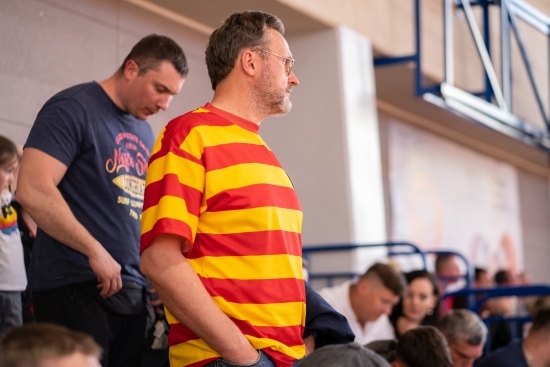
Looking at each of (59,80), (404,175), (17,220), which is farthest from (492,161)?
(17,220)

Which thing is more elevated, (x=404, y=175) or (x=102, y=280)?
(x=404, y=175)

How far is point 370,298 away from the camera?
471 cm

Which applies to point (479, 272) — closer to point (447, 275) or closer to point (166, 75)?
point (447, 275)

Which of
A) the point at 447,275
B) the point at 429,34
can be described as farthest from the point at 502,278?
the point at 429,34

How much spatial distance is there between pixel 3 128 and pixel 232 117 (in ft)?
7.17

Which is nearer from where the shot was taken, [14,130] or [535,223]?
[14,130]

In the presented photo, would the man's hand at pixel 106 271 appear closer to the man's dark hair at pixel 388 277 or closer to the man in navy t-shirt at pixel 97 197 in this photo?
the man in navy t-shirt at pixel 97 197

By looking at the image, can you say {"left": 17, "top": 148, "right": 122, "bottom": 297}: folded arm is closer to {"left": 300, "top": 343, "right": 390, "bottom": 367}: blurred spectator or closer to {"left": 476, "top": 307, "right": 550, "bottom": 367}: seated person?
{"left": 300, "top": 343, "right": 390, "bottom": 367}: blurred spectator

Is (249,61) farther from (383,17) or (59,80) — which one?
(383,17)

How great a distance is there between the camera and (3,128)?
4.10 m

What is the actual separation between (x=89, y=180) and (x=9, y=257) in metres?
0.62

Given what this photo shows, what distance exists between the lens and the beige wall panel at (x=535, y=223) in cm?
1175

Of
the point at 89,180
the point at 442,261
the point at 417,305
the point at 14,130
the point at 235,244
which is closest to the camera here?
the point at 235,244

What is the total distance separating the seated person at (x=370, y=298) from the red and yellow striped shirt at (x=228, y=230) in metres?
2.60
